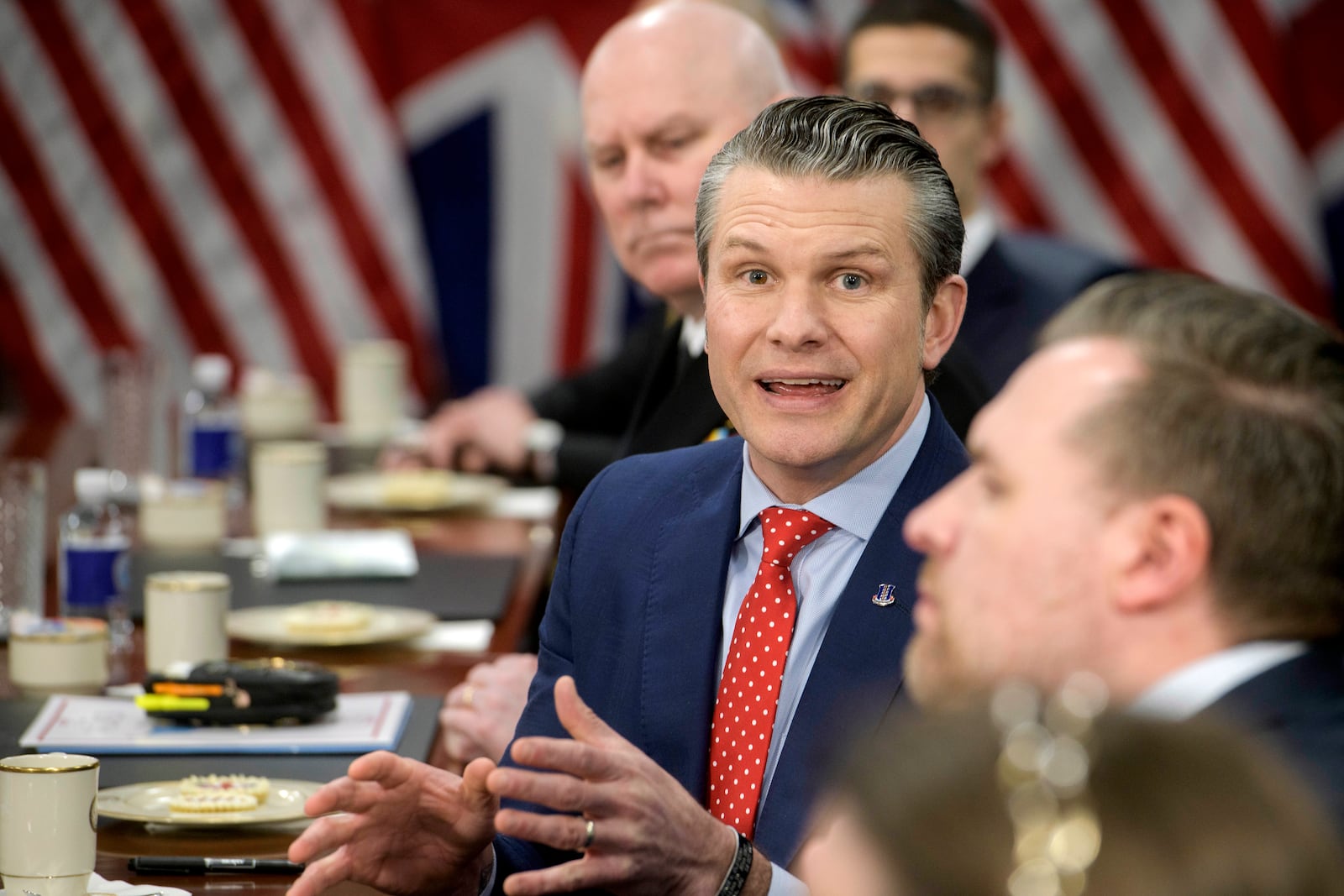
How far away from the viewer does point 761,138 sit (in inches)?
77.2

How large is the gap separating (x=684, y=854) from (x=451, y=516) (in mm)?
2455

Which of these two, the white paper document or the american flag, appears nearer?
the white paper document

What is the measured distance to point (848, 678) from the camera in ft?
6.07

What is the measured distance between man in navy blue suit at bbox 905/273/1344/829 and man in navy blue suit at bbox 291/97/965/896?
0.62 m

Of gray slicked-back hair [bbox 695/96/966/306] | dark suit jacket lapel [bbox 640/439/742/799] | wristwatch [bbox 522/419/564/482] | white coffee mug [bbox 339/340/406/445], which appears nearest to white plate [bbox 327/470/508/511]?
wristwatch [bbox 522/419/564/482]

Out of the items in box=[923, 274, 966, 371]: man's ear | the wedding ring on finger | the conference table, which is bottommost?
the conference table

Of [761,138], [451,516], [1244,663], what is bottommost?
[451,516]

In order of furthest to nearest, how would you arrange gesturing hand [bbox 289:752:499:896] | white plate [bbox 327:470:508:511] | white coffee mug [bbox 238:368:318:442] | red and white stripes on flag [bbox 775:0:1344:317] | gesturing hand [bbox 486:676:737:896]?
red and white stripes on flag [bbox 775:0:1344:317] → white coffee mug [bbox 238:368:318:442] → white plate [bbox 327:470:508:511] → gesturing hand [bbox 289:752:499:896] → gesturing hand [bbox 486:676:737:896]

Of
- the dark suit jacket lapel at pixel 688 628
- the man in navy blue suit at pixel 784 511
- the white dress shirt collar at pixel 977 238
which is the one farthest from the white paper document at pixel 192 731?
the white dress shirt collar at pixel 977 238

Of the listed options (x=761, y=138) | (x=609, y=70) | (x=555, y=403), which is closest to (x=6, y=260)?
(x=555, y=403)

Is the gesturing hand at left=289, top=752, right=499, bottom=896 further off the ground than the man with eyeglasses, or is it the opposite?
the man with eyeglasses

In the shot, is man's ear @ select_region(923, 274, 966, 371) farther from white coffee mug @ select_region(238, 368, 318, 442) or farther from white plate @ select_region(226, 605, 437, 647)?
white coffee mug @ select_region(238, 368, 318, 442)

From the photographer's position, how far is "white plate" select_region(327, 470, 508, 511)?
4.03 metres

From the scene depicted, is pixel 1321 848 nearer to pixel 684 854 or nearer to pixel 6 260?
pixel 684 854
